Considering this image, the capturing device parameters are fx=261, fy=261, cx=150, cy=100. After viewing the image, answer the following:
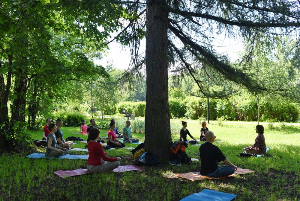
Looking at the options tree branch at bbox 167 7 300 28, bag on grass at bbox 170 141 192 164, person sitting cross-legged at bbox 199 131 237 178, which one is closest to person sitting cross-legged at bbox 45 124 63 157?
bag on grass at bbox 170 141 192 164

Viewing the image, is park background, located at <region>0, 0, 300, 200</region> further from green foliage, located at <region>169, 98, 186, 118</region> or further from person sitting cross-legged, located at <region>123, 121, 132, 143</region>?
green foliage, located at <region>169, 98, 186, 118</region>

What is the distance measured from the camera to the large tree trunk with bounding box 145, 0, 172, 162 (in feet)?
21.2

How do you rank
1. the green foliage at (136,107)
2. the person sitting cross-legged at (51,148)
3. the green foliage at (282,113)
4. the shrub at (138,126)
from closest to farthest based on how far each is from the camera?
the person sitting cross-legged at (51,148) → the shrub at (138,126) → the green foliage at (282,113) → the green foliage at (136,107)

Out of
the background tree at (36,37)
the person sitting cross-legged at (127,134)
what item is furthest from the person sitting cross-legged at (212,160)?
the person sitting cross-legged at (127,134)

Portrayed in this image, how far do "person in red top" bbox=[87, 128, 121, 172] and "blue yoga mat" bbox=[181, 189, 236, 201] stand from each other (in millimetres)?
1917

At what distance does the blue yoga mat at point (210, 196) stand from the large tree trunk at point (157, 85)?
91.0 inches

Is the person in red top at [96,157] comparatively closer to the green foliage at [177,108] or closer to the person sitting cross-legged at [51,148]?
the person sitting cross-legged at [51,148]

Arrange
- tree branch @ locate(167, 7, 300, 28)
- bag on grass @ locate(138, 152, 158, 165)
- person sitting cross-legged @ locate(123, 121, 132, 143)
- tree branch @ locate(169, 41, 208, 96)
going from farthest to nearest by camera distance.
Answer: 1. person sitting cross-legged @ locate(123, 121, 132, 143)
2. tree branch @ locate(169, 41, 208, 96)
3. bag on grass @ locate(138, 152, 158, 165)
4. tree branch @ locate(167, 7, 300, 28)

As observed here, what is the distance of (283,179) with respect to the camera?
520 centimetres

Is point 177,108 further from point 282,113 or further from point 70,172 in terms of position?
point 70,172

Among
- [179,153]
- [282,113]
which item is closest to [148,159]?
[179,153]

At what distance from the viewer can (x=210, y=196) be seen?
4.02m

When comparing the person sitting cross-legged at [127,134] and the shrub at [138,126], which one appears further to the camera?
the shrub at [138,126]

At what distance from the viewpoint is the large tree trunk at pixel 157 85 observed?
6473mm
